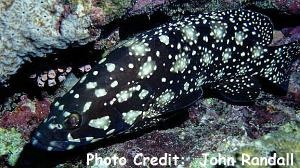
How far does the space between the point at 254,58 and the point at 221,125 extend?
1.27 m

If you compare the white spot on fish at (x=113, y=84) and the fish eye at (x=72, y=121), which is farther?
the white spot on fish at (x=113, y=84)

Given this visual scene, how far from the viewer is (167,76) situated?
16.5 ft

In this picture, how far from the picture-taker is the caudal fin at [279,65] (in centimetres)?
604

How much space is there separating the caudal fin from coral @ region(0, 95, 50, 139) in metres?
3.61

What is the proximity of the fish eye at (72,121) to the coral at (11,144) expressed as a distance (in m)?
1.57

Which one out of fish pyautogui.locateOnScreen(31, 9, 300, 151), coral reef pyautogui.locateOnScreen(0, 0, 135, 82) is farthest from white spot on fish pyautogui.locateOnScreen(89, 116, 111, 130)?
coral reef pyautogui.locateOnScreen(0, 0, 135, 82)

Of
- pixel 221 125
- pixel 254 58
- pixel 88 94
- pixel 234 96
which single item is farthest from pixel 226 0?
pixel 88 94

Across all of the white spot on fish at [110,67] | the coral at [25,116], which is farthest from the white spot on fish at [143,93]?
the coral at [25,116]

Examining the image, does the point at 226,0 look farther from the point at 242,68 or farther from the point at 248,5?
the point at 242,68

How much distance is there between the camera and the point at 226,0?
19.7 ft

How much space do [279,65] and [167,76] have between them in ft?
7.39

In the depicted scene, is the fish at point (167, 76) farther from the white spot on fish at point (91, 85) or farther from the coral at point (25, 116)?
the coral at point (25, 116)

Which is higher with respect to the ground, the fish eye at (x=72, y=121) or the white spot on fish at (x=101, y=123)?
the fish eye at (x=72, y=121)

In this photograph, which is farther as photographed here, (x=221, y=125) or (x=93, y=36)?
(x=221, y=125)
